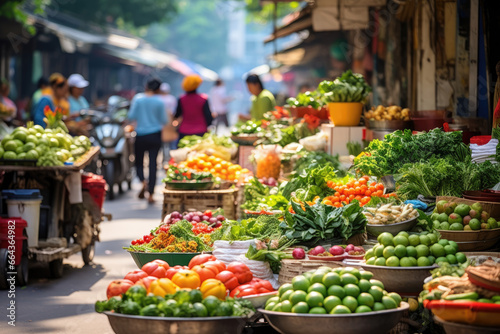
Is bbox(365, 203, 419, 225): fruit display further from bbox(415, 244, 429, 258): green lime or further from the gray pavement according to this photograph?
the gray pavement

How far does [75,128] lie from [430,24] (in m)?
6.94

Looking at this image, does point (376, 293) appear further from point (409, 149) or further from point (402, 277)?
point (409, 149)

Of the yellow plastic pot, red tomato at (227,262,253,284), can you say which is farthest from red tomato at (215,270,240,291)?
the yellow plastic pot

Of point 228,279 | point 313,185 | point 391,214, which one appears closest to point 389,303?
point 228,279

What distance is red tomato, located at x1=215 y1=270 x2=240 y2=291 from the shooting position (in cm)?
487

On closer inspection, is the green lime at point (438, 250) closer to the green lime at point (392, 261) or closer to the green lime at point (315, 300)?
the green lime at point (392, 261)

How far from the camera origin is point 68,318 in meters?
6.76

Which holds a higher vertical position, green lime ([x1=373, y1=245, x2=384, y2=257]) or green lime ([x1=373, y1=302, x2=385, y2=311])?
green lime ([x1=373, y1=245, x2=384, y2=257])

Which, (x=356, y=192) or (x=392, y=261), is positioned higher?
(x=356, y=192)

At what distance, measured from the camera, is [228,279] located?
489 centimetres

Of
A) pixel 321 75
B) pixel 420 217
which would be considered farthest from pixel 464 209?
pixel 321 75

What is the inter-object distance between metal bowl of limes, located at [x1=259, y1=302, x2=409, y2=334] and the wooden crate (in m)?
4.88

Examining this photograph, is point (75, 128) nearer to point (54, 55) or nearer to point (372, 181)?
point (372, 181)

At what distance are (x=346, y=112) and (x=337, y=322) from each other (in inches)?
209
